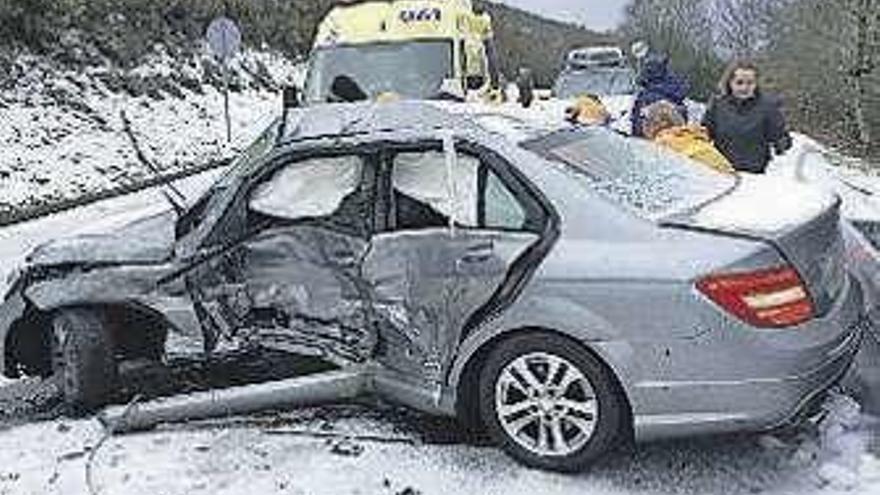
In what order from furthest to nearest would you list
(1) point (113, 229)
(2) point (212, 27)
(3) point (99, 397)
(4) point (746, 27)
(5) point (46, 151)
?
1. (4) point (746, 27)
2. (2) point (212, 27)
3. (5) point (46, 151)
4. (1) point (113, 229)
5. (3) point (99, 397)

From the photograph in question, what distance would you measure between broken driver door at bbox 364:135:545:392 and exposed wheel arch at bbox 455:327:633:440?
105 mm

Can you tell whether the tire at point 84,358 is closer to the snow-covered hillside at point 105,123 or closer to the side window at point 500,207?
the side window at point 500,207

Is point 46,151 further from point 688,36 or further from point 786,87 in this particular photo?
point 688,36

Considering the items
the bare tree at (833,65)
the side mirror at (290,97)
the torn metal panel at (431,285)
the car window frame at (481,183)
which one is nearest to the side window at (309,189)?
the car window frame at (481,183)

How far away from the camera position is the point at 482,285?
5816 mm

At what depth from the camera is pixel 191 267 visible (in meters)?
6.60

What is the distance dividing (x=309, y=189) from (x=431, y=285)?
868 mm

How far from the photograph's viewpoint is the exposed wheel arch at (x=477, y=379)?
5551 mm

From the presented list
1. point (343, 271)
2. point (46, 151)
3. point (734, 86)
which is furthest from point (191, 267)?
point (46, 151)

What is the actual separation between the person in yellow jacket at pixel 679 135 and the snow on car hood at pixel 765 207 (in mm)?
617

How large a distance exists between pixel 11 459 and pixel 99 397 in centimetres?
65

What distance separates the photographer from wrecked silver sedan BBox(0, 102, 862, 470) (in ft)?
17.7

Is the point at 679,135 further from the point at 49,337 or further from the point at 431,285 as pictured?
the point at 49,337

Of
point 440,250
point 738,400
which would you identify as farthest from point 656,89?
point 738,400
